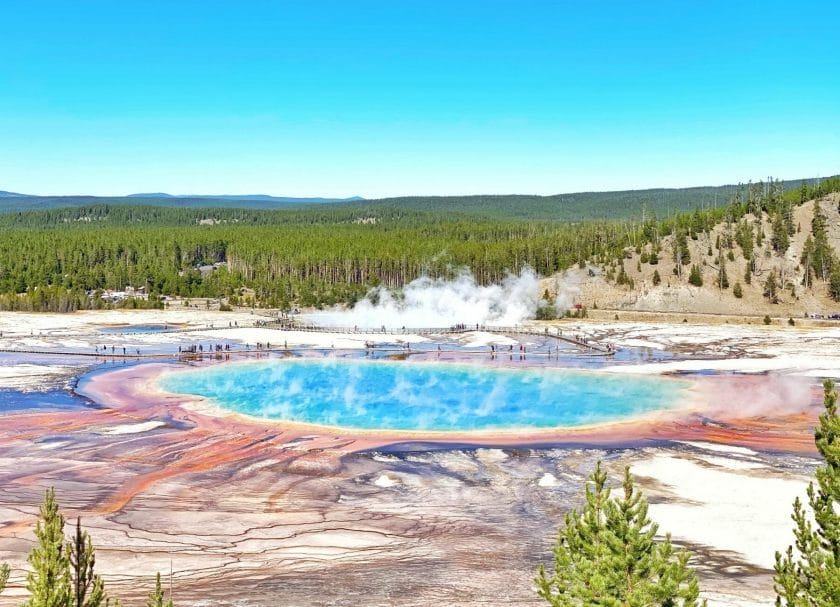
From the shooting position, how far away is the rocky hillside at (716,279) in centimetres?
8450

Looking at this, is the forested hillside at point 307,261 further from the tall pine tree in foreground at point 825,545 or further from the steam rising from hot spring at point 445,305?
the tall pine tree in foreground at point 825,545

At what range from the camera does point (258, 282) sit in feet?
348

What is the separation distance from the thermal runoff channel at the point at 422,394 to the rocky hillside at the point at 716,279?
41209 mm

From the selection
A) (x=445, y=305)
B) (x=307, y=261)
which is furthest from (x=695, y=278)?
(x=307, y=261)

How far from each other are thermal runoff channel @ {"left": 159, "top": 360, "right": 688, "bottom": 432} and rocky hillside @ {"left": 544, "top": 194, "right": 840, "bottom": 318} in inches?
1622

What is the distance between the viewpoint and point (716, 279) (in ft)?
293

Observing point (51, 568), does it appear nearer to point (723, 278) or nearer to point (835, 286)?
point (723, 278)

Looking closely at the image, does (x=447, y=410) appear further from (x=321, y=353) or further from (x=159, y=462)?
(x=321, y=353)

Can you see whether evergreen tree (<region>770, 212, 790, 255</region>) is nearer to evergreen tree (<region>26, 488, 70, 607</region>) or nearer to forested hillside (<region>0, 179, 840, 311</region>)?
forested hillside (<region>0, 179, 840, 311</region>)

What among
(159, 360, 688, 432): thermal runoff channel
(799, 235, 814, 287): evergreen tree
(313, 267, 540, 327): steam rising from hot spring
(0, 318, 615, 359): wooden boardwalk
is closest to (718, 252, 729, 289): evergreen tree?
(799, 235, 814, 287): evergreen tree

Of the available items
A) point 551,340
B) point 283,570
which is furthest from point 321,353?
point 283,570

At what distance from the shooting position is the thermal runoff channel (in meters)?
35.9

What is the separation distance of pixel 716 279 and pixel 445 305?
30.3 meters

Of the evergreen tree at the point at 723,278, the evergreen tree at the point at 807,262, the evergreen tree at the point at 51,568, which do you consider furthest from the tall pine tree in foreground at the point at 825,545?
the evergreen tree at the point at 807,262
